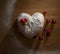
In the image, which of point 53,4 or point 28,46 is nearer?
point 28,46

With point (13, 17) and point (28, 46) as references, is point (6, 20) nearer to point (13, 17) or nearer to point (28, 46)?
point (13, 17)

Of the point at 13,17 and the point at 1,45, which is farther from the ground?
the point at 13,17

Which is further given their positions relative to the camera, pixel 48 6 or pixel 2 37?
pixel 48 6

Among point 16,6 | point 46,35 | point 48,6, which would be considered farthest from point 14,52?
point 48,6

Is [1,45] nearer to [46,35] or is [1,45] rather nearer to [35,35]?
[35,35]

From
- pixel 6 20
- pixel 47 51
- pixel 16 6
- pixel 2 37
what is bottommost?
pixel 47 51

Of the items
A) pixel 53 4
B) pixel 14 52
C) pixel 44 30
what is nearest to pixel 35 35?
pixel 44 30
